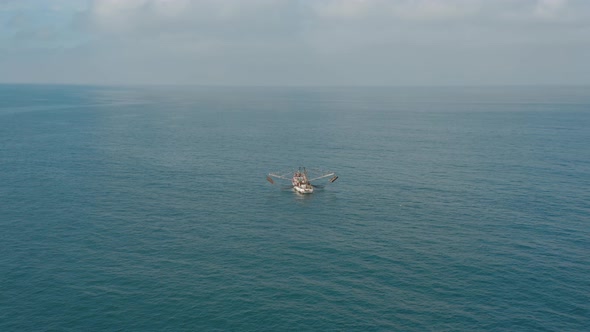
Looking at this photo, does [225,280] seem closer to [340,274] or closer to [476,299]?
[340,274]

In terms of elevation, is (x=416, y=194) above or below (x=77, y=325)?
above

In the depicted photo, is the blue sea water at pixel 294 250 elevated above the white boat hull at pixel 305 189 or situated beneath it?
situated beneath

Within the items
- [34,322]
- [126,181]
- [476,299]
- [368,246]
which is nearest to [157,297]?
[34,322]

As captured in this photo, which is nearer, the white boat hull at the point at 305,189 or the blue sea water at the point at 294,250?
the blue sea water at the point at 294,250

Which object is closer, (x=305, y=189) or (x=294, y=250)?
(x=294, y=250)

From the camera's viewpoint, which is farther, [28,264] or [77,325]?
[28,264]

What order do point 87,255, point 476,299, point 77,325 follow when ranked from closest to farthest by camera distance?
1. point 77,325
2. point 476,299
3. point 87,255

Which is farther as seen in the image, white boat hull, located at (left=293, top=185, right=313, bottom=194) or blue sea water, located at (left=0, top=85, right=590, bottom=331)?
white boat hull, located at (left=293, top=185, right=313, bottom=194)

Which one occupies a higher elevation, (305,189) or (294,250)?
(305,189)

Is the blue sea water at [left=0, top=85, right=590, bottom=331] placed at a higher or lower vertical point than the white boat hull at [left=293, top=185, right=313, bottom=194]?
lower

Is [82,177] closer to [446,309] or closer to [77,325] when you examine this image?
[77,325]

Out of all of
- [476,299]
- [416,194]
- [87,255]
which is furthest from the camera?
[416,194]
